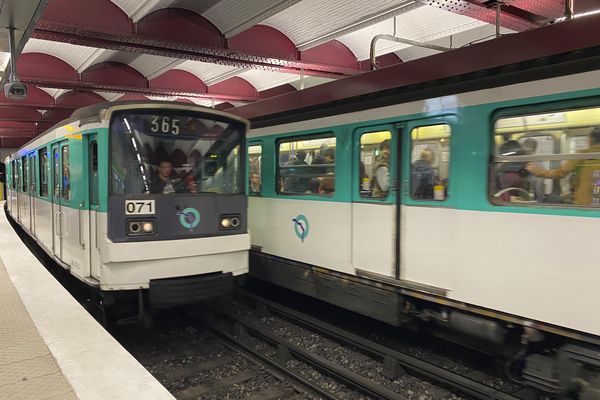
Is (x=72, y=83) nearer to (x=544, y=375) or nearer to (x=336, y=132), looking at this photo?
(x=336, y=132)

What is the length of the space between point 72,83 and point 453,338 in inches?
380

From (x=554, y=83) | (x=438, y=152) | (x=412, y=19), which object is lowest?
(x=438, y=152)

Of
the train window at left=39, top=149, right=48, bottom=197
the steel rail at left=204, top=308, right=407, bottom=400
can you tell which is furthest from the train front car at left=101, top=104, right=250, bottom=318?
the train window at left=39, top=149, right=48, bottom=197

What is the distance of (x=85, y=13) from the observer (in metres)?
6.79

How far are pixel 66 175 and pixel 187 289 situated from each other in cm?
268

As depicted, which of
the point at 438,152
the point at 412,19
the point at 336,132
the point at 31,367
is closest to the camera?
the point at 31,367

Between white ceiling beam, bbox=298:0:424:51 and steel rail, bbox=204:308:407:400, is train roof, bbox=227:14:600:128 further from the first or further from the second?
steel rail, bbox=204:308:407:400

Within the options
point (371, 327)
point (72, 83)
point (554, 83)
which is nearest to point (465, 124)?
point (554, 83)

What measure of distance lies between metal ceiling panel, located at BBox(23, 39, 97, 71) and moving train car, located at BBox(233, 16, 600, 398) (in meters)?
5.84

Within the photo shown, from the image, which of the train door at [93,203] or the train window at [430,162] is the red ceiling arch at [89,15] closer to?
the train door at [93,203]

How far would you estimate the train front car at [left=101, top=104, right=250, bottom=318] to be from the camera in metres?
5.31

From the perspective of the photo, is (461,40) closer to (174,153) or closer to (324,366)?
(174,153)

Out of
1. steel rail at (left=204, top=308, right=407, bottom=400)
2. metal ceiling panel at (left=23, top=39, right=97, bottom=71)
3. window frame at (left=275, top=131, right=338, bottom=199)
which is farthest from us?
metal ceiling panel at (left=23, top=39, right=97, bottom=71)

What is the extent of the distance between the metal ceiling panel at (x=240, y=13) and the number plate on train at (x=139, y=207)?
341cm
